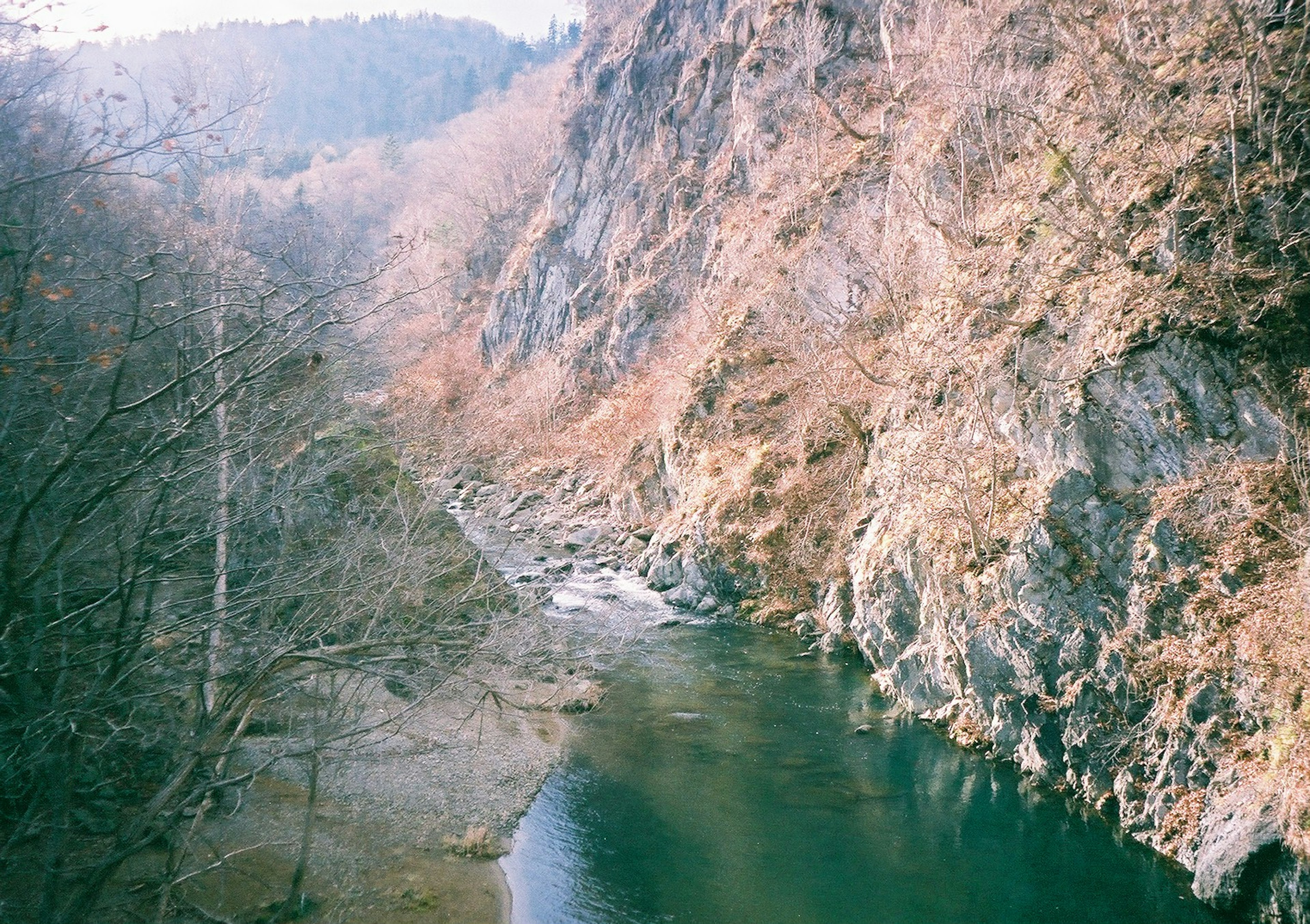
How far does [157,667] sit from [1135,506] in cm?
1326

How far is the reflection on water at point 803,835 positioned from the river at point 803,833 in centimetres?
3

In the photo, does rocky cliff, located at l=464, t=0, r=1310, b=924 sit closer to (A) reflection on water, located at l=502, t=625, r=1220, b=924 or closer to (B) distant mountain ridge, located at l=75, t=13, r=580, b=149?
(A) reflection on water, located at l=502, t=625, r=1220, b=924

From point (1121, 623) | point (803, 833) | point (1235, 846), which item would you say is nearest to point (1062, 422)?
point (1121, 623)

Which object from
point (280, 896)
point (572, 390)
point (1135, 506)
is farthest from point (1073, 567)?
point (572, 390)

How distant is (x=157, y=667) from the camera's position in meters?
8.00

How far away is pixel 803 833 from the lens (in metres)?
10.4

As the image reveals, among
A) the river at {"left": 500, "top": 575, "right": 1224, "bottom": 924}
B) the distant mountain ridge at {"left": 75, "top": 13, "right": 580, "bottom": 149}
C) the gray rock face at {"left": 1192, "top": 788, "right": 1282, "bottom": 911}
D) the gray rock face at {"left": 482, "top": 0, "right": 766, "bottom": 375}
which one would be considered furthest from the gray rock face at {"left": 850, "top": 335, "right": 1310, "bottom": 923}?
the distant mountain ridge at {"left": 75, "top": 13, "right": 580, "bottom": 149}

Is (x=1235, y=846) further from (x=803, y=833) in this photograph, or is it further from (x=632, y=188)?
(x=632, y=188)

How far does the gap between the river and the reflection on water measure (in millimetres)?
25

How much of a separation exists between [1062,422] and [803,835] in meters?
7.73

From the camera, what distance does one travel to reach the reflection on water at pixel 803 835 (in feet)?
29.0

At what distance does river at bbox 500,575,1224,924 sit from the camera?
885cm

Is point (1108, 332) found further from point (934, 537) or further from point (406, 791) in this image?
point (406, 791)

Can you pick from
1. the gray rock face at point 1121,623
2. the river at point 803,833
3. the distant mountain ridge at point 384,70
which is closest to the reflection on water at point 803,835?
the river at point 803,833
